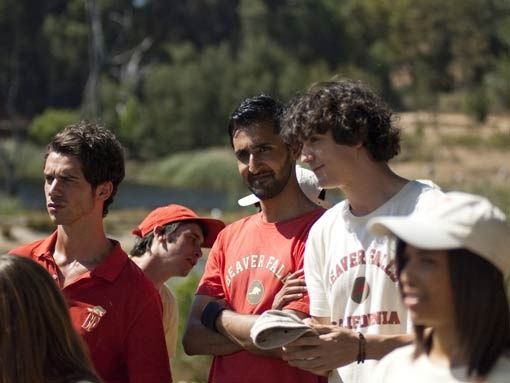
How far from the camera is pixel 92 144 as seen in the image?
4414 mm

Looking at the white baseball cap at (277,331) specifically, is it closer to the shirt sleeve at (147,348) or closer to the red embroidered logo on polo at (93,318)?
the shirt sleeve at (147,348)

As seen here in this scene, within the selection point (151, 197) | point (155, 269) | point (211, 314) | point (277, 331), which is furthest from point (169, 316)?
point (151, 197)

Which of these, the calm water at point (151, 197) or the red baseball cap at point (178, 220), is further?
the calm water at point (151, 197)

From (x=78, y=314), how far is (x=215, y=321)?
52cm

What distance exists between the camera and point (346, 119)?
411 cm

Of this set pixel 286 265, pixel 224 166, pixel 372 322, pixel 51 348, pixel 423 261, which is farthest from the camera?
pixel 224 166

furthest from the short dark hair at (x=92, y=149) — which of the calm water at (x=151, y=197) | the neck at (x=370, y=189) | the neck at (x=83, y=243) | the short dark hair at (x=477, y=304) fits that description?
the calm water at (x=151, y=197)

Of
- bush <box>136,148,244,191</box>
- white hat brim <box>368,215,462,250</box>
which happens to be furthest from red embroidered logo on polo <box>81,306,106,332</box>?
bush <box>136,148,244,191</box>

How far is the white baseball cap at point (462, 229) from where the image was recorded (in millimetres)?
2951

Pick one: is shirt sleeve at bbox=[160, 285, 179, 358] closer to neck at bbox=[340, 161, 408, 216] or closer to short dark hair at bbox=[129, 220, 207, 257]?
short dark hair at bbox=[129, 220, 207, 257]

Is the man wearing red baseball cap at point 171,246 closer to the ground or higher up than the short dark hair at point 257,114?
closer to the ground

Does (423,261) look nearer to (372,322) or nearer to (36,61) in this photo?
(372,322)

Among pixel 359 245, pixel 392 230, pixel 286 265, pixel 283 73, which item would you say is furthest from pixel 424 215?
pixel 283 73

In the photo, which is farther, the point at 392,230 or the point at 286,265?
the point at 286,265
